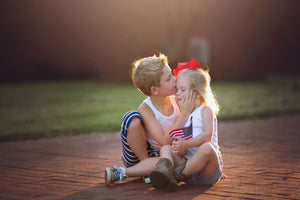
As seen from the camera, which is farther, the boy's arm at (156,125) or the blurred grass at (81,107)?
the blurred grass at (81,107)

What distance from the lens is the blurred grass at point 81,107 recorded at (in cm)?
623

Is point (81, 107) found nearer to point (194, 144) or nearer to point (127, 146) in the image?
point (127, 146)

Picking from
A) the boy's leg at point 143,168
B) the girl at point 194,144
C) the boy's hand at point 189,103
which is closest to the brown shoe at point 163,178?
the girl at point 194,144

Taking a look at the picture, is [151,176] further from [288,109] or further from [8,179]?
[288,109]

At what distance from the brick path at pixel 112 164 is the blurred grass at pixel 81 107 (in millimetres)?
683

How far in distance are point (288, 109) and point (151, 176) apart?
563 cm

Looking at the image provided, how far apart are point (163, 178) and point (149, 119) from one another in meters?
0.56

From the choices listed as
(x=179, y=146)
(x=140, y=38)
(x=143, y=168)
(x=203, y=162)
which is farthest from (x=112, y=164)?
(x=140, y=38)

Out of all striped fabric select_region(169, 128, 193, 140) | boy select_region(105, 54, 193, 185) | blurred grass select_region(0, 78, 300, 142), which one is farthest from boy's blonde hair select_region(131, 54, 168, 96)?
blurred grass select_region(0, 78, 300, 142)

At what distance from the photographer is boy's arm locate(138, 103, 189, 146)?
330 cm

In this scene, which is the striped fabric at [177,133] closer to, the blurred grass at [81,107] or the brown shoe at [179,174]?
the brown shoe at [179,174]

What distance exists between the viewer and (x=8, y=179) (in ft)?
11.5

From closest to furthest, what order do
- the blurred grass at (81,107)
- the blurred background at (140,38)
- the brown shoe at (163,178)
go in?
1. the brown shoe at (163,178)
2. the blurred grass at (81,107)
3. the blurred background at (140,38)

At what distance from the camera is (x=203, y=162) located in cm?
312
